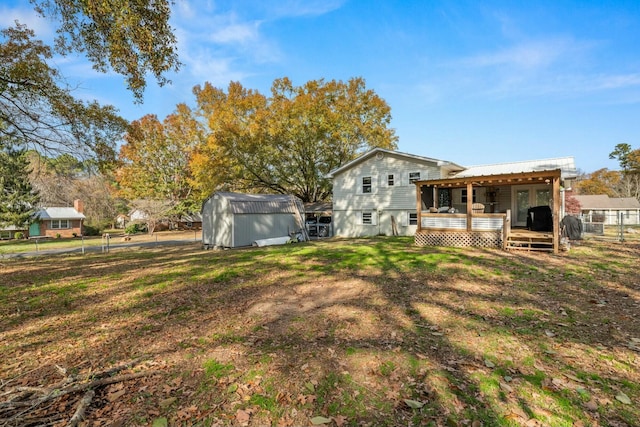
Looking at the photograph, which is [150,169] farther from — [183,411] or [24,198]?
[183,411]

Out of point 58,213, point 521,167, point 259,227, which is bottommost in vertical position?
point 259,227

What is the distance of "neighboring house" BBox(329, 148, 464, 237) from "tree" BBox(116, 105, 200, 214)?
842 inches

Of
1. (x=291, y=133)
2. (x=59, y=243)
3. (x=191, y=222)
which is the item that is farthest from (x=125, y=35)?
(x=191, y=222)

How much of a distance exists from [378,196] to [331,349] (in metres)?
18.7

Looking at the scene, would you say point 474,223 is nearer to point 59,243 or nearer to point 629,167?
point 59,243

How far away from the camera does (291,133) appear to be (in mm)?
26031

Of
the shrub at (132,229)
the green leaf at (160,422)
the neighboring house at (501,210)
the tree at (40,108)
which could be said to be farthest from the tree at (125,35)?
the shrub at (132,229)

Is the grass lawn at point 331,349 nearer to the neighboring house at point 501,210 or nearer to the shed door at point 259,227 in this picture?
the neighboring house at point 501,210

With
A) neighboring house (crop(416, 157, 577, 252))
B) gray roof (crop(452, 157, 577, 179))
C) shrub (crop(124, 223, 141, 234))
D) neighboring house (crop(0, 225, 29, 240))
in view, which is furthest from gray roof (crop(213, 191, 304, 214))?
neighboring house (crop(0, 225, 29, 240))

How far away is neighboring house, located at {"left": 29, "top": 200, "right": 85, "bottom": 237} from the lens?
35.8 m

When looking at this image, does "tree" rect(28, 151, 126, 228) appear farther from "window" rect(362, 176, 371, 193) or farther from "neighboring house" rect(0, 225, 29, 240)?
"window" rect(362, 176, 371, 193)

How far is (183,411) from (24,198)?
40.0m

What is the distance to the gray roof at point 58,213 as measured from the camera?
35.6m

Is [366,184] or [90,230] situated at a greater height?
[366,184]
